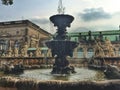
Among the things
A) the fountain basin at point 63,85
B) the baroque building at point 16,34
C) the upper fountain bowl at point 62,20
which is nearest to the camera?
the fountain basin at point 63,85

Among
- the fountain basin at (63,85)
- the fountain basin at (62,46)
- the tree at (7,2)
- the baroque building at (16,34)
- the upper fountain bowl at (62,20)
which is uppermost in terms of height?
the baroque building at (16,34)

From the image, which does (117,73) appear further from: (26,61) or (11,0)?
(26,61)

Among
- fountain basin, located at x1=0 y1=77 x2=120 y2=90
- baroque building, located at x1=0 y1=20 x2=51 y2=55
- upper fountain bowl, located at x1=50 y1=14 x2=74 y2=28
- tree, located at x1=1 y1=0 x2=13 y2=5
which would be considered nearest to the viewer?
fountain basin, located at x1=0 y1=77 x2=120 y2=90

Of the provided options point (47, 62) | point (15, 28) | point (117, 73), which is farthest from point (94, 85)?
point (15, 28)

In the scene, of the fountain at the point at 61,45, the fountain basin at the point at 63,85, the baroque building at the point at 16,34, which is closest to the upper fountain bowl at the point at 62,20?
the fountain at the point at 61,45

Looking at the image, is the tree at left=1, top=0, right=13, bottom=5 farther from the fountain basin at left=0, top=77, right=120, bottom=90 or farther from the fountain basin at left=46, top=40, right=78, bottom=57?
the fountain basin at left=0, top=77, right=120, bottom=90

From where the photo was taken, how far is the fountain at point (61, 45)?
34.4ft

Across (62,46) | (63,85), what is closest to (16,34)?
(62,46)

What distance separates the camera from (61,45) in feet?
34.2

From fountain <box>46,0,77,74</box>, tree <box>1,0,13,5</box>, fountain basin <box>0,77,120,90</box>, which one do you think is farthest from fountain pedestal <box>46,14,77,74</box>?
fountain basin <box>0,77,120,90</box>

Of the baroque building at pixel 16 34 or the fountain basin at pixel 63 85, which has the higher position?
the baroque building at pixel 16 34

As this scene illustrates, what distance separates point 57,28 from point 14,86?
5576mm

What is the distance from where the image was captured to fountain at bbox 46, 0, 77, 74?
34.4ft

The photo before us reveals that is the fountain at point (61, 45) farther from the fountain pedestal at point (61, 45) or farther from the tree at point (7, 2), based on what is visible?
the tree at point (7, 2)
